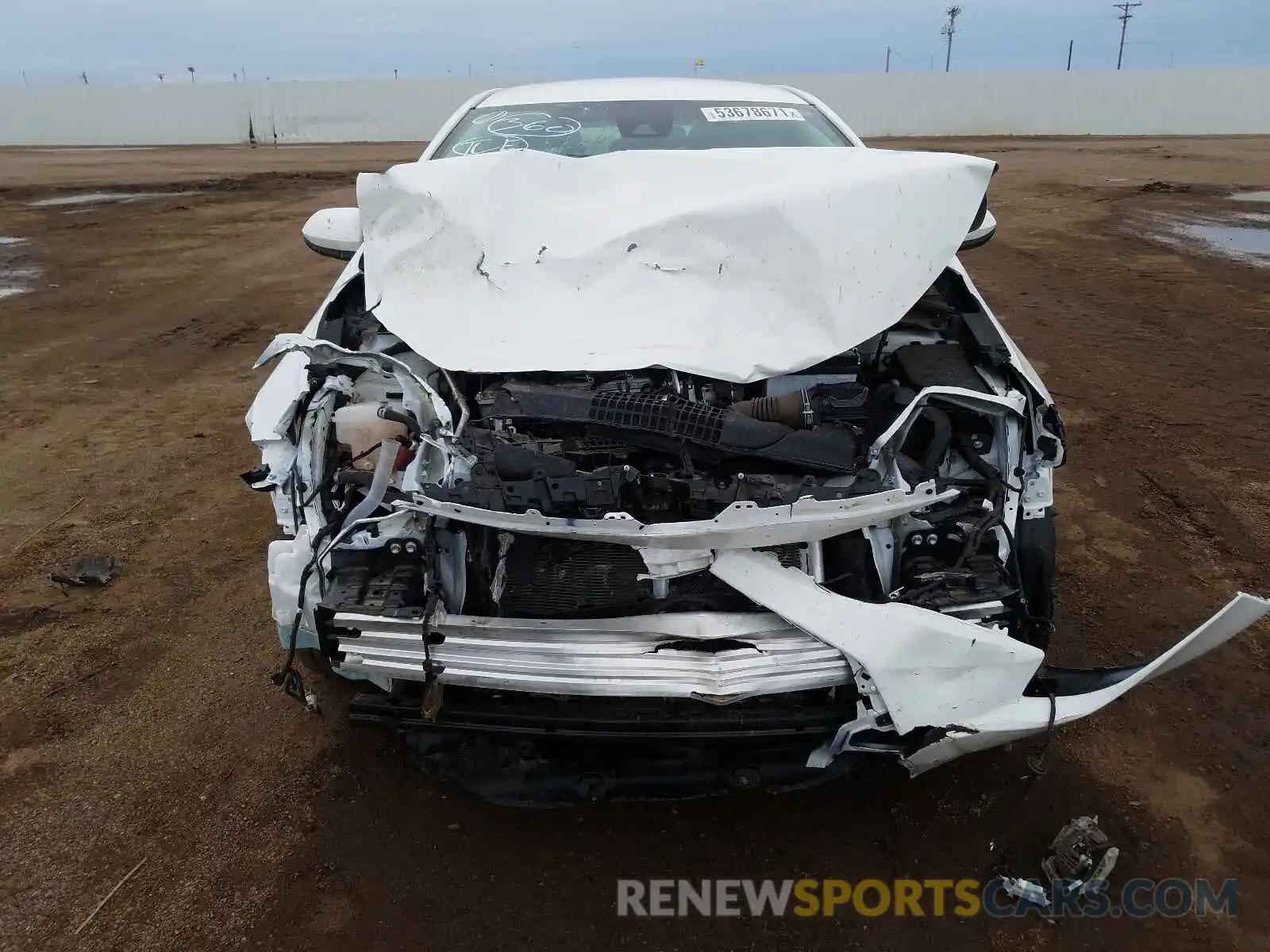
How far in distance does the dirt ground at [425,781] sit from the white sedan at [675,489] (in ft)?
1.02

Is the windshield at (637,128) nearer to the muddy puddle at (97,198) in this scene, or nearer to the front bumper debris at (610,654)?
the front bumper debris at (610,654)

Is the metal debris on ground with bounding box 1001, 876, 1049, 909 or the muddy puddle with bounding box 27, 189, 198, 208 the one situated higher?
the muddy puddle with bounding box 27, 189, 198, 208

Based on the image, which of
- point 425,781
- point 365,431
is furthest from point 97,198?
point 425,781

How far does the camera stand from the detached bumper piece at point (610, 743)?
6.57 ft

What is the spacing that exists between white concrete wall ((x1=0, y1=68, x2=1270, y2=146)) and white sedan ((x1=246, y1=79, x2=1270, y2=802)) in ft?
91.4

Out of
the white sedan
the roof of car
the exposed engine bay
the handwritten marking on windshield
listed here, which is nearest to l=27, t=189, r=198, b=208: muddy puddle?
the roof of car

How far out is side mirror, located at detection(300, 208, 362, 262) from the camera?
11.5 feet

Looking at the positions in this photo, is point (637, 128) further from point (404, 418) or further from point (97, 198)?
point (97, 198)

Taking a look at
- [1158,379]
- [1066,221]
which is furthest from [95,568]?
[1066,221]

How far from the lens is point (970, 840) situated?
2314 mm

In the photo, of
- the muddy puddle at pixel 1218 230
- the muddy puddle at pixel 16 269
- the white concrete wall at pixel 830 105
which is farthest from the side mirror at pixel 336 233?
the white concrete wall at pixel 830 105

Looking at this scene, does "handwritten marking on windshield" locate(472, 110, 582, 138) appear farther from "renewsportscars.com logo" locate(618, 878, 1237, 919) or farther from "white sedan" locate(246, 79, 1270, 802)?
"renewsportscars.com logo" locate(618, 878, 1237, 919)

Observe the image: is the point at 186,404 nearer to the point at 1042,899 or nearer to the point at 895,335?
the point at 895,335

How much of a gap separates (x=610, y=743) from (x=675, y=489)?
641mm
